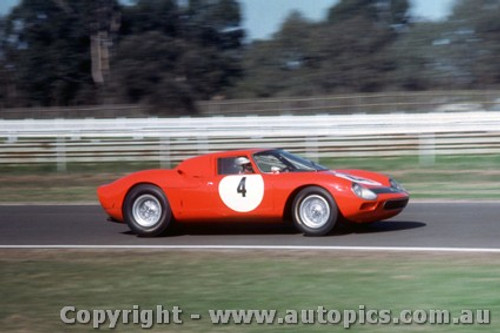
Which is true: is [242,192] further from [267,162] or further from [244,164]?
[267,162]

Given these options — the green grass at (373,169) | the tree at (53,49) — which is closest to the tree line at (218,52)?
the tree at (53,49)

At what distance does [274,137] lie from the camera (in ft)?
94.0

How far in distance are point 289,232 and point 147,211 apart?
1.95 m

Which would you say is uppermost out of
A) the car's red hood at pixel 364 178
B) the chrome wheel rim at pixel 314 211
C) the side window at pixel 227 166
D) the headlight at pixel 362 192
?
the side window at pixel 227 166

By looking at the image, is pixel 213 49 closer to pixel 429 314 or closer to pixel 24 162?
pixel 24 162

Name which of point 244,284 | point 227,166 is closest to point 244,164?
point 227,166

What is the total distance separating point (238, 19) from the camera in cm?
5862

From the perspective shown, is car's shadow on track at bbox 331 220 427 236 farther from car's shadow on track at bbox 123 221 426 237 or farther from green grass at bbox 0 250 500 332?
green grass at bbox 0 250 500 332

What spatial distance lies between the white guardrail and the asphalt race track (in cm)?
1061

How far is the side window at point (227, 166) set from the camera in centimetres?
1251

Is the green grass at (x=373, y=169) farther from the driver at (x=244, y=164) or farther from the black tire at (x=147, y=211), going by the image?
the black tire at (x=147, y=211)

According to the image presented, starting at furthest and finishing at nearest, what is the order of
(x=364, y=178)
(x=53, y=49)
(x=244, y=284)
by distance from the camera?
(x=53, y=49), (x=364, y=178), (x=244, y=284)

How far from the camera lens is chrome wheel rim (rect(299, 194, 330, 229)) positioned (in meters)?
11.9

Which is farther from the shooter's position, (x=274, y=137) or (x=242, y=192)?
(x=274, y=137)
